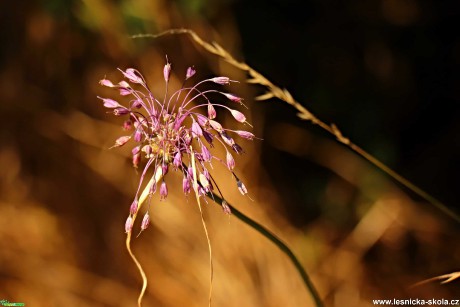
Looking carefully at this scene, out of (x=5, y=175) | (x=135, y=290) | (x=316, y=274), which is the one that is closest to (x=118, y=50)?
(x=5, y=175)

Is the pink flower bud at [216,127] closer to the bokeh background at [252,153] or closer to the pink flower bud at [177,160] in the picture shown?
the pink flower bud at [177,160]

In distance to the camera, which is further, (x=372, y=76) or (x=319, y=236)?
(x=372, y=76)

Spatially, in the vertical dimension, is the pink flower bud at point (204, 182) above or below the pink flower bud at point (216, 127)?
below

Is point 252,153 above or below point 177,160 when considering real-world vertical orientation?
above

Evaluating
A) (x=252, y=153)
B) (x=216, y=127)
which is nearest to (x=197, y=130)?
(x=216, y=127)

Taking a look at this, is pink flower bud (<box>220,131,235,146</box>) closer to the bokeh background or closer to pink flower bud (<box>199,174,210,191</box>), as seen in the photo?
pink flower bud (<box>199,174,210,191</box>)

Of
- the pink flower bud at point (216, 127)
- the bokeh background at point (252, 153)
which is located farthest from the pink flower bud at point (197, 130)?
the bokeh background at point (252, 153)

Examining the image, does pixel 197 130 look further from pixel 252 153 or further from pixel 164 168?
pixel 252 153

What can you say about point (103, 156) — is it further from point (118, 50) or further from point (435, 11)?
point (435, 11)
